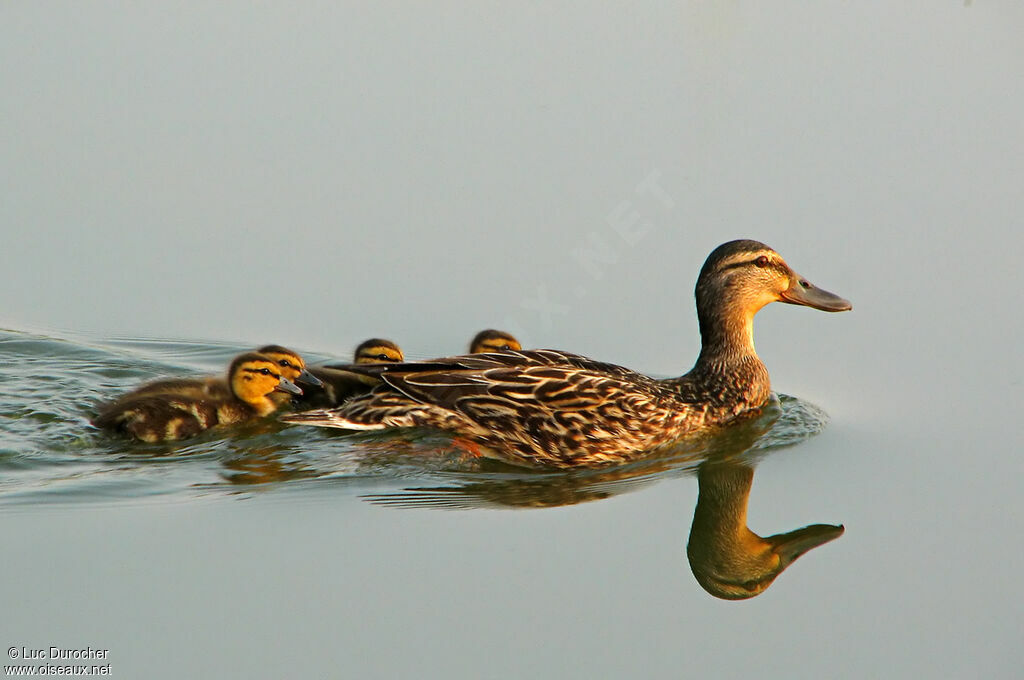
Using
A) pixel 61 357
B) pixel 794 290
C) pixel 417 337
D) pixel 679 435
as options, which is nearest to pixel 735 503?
pixel 679 435

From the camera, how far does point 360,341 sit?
744 cm

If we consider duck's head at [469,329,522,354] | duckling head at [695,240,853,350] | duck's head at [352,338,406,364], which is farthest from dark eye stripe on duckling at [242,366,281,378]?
duckling head at [695,240,853,350]

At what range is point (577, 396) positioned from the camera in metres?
6.33

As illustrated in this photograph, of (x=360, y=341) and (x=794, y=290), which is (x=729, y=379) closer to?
(x=794, y=290)

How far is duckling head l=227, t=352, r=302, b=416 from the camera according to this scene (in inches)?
264

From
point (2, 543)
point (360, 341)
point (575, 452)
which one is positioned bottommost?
point (2, 543)

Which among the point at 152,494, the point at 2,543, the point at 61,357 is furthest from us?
the point at 61,357

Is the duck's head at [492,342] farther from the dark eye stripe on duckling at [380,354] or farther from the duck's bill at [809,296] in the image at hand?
the duck's bill at [809,296]

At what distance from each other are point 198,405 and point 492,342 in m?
1.41

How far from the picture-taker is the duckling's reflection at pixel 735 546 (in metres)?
5.41

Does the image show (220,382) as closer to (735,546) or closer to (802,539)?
(735,546)

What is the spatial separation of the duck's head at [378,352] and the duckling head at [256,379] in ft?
1.14

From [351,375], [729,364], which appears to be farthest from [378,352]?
[729,364]

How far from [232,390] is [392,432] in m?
0.84
